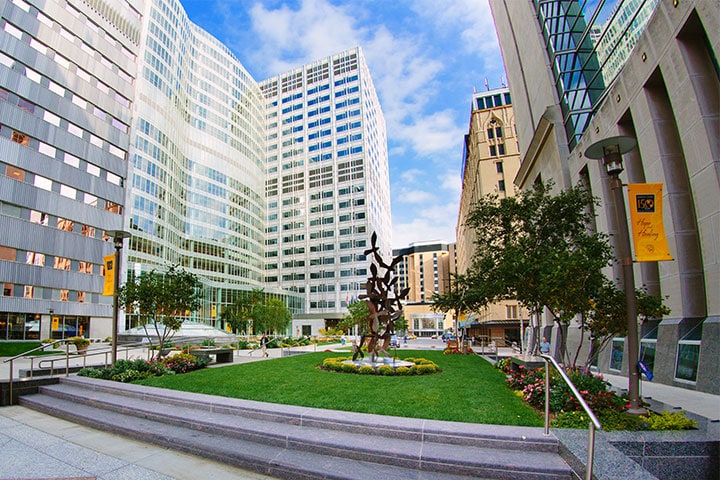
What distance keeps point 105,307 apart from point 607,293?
55.1 metres

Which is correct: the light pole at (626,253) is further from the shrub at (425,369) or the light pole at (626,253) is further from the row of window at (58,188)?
the row of window at (58,188)

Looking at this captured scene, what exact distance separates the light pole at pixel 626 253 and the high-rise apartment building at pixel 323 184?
8247 cm

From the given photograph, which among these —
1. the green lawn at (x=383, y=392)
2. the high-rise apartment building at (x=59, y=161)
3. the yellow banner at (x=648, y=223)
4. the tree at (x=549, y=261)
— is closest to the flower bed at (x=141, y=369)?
the green lawn at (x=383, y=392)

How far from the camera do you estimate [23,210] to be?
1599 inches

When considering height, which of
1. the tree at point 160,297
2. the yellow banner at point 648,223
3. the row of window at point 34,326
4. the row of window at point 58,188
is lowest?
the row of window at point 34,326

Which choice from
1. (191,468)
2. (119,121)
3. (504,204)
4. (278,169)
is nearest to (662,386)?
(504,204)

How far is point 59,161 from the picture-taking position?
1730 inches

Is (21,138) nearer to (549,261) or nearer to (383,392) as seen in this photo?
(383,392)

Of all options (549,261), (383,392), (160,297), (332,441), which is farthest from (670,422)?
(160,297)

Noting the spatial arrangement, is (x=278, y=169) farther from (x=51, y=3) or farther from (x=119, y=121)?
(x=51, y=3)

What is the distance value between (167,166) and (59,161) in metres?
20.6

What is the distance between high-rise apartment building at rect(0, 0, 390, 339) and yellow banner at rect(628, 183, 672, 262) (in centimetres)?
3946

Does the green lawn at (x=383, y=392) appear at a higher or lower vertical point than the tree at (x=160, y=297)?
lower

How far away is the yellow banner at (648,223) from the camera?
7.44 metres
